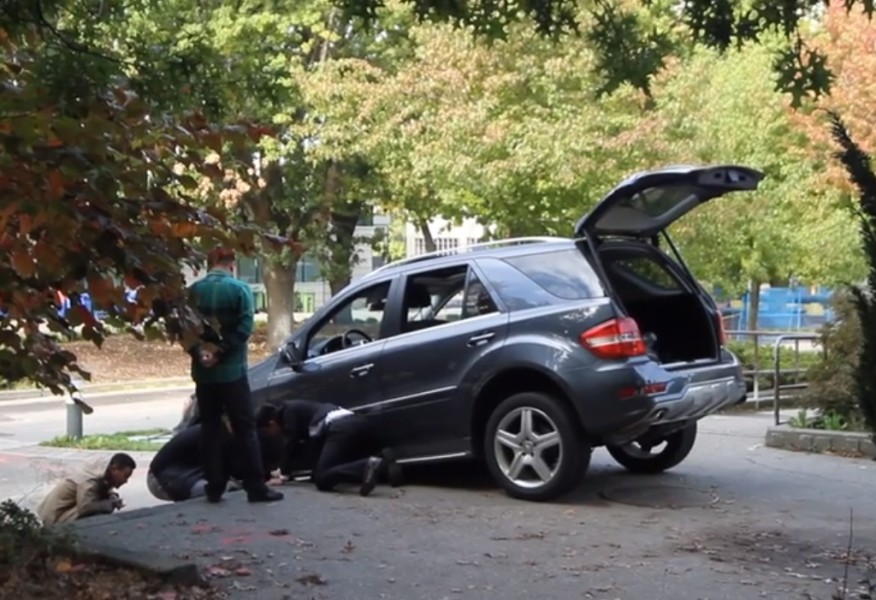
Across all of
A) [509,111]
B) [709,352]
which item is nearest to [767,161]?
[509,111]

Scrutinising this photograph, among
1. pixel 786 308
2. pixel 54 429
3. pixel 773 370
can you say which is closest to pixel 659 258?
pixel 773 370

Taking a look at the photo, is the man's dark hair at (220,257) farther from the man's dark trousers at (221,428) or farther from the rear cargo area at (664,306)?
the rear cargo area at (664,306)

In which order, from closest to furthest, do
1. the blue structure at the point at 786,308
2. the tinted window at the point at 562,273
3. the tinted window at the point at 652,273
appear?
the tinted window at the point at 562,273
the tinted window at the point at 652,273
the blue structure at the point at 786,308

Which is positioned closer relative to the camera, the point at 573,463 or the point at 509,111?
the point at 573,463

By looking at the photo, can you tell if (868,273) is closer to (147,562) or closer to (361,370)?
(147,562)

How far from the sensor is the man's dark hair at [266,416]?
10.1 meters

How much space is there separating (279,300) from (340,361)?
2566 cm

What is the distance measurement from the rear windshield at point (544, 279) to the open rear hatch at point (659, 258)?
14cm

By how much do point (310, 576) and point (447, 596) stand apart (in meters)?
0.82

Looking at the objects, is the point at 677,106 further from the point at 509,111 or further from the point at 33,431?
the point at 33,431

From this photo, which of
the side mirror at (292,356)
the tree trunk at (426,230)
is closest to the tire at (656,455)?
the side mirror at (292,356)

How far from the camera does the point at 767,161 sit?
104ft

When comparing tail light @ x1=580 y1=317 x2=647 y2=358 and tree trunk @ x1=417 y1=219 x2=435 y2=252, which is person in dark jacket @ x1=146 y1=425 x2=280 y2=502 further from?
tree trunk @ x1=417 y1=219 x2=435 y2=252

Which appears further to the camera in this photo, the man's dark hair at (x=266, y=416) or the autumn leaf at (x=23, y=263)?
the man's dark hair at (x=266, y=416)
